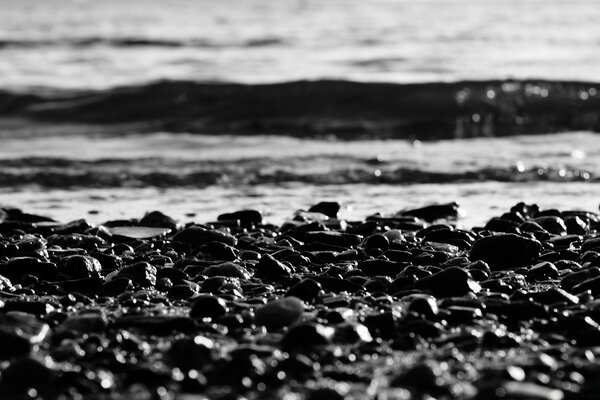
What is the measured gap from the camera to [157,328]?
3199 mm

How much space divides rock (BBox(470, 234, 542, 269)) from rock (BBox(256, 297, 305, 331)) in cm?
130

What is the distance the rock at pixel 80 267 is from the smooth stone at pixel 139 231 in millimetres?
1012

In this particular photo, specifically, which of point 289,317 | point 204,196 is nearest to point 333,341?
point 289,317

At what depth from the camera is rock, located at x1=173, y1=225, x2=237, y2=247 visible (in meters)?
4.86

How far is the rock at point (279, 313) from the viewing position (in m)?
3.24

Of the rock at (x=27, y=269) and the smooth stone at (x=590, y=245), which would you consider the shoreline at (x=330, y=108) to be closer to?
the smooth stone at (x=590, y=245)

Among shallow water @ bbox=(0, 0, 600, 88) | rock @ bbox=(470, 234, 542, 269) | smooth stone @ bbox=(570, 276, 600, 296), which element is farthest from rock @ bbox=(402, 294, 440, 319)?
shallow water @ bbox=(0, 0, 600, 88)

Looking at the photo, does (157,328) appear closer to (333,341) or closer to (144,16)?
(333,341)

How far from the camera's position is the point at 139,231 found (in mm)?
5293

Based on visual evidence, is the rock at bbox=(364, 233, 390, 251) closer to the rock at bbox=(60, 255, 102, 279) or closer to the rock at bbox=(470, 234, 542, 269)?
the rock at bbox=(470, 234, 542, 269)

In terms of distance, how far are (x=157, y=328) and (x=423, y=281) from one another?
3.64 feet

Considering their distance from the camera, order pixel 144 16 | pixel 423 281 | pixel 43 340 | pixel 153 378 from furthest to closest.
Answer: pixel 144 16 < pixel 423 281 < pixel 43 340 < pixel 153 378

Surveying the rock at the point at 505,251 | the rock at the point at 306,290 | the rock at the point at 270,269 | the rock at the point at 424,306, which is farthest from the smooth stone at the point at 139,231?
the rock at the point at 424,306

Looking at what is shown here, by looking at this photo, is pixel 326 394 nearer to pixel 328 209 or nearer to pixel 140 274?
pixel 140 274
